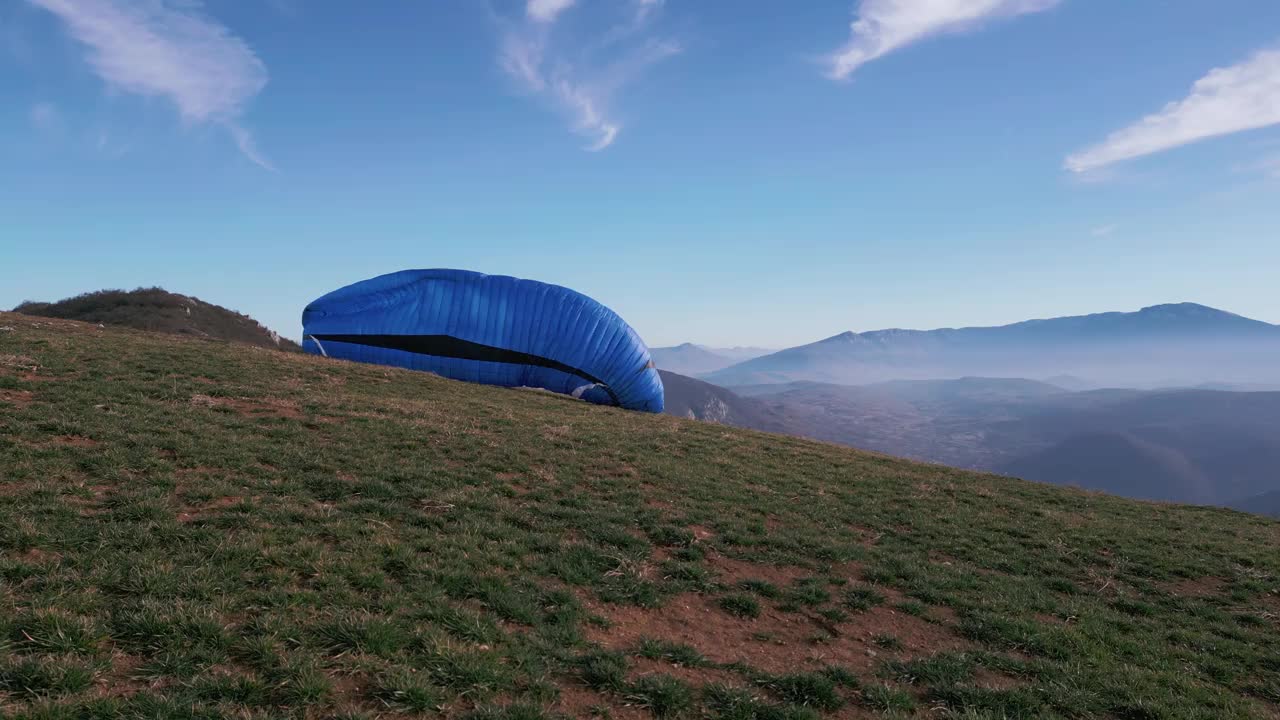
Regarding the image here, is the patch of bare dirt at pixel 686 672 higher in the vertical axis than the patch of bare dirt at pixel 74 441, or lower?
lower

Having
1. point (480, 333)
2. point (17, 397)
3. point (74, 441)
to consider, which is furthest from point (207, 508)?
point (480, 333)

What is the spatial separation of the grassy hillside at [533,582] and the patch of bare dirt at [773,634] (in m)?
0.05

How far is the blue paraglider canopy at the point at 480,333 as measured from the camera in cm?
3288

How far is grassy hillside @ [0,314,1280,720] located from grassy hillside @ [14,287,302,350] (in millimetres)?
31501

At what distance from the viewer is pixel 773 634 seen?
31.7 ft

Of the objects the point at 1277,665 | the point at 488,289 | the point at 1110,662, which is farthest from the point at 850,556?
the point at 488,289

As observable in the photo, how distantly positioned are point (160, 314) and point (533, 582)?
52.2 m

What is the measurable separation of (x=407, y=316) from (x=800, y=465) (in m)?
21.9

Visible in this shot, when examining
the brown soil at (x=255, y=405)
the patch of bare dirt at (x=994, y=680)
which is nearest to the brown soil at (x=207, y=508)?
the brown soil at (x=255, y=405)

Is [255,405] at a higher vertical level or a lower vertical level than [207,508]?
higher

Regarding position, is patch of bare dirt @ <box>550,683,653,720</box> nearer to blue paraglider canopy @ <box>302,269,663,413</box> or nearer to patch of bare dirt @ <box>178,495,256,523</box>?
patch of bare dirt @ <box>178,495,256,523</box>

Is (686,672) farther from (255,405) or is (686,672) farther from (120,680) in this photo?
(255,405)

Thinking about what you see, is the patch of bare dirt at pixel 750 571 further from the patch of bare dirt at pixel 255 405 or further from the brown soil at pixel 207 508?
the patch of bare dirt at pixel 255 405

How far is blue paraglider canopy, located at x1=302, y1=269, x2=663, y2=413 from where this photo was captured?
108ft
